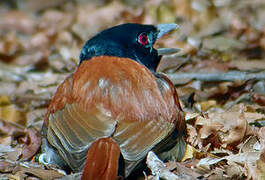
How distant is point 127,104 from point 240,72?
2504 mm

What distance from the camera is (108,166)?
3631mm

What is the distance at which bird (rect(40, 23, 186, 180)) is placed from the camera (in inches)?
150

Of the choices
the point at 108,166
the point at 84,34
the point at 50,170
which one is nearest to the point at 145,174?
the point at 108,166

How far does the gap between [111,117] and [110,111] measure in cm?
8

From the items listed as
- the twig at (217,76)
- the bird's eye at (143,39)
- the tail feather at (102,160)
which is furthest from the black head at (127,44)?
the tail feather at (102,160)

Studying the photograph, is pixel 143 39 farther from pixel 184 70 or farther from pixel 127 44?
pixel 184 70

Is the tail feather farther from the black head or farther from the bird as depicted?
the black head

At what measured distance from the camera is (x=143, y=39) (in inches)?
201

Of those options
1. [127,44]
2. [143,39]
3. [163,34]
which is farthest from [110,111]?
[163,34]

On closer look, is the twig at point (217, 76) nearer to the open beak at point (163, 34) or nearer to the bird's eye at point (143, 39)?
the open beak at point (163, 34)

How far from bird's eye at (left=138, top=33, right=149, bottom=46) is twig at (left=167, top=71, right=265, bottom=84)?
47.0 inches

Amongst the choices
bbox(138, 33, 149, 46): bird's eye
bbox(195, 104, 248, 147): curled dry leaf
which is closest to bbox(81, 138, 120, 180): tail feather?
bbox(195, 104, 248, 147): curled dry leaf

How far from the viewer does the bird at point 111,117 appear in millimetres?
3805

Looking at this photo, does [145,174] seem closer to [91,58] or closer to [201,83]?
[91,58]
